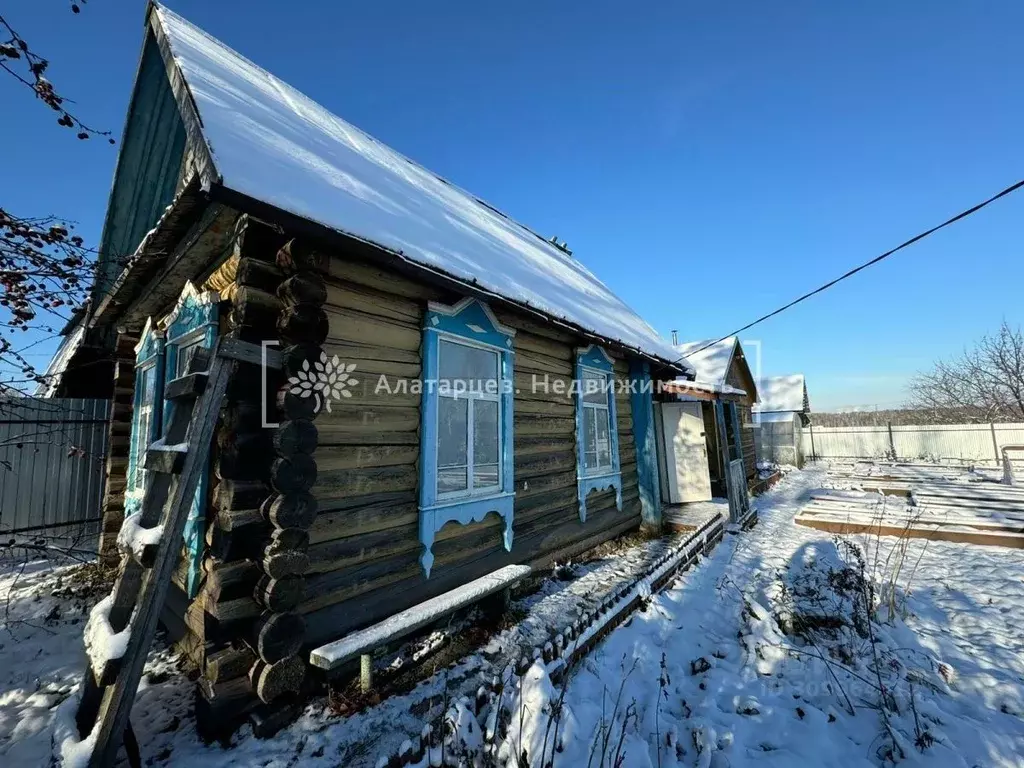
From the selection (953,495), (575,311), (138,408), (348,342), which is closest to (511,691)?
(348,342)

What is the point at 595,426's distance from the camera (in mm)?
6848

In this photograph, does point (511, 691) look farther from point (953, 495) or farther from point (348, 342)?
point (953, 495)

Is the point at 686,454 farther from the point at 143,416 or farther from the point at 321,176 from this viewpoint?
the point at 143,416

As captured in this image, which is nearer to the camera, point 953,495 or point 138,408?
point 138,408

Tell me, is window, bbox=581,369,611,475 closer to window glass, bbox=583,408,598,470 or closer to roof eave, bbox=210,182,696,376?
window glass, bbox=583,408,598,470

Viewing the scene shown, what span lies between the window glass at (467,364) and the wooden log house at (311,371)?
0.07 ft

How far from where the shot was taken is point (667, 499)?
9.51 meters

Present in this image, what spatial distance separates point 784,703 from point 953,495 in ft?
34.9

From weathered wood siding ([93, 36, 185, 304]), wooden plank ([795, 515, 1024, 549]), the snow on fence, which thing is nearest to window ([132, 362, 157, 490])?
weathered wood siding ([93, 36, 185, 304])

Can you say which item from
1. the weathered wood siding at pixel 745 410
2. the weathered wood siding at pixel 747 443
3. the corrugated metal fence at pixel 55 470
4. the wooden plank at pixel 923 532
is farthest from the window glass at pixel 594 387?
Answer: the weathered wood siding at pixel 747 443

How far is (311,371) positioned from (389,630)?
6.34ft

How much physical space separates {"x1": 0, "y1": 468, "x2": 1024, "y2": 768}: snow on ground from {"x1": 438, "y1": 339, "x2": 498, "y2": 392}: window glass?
8.09 ft

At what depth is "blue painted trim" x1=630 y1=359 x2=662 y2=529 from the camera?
25.2 feet

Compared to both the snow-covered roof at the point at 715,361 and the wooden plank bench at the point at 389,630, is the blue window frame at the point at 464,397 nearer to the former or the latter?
the wooden plank bench at the point at 389,630
